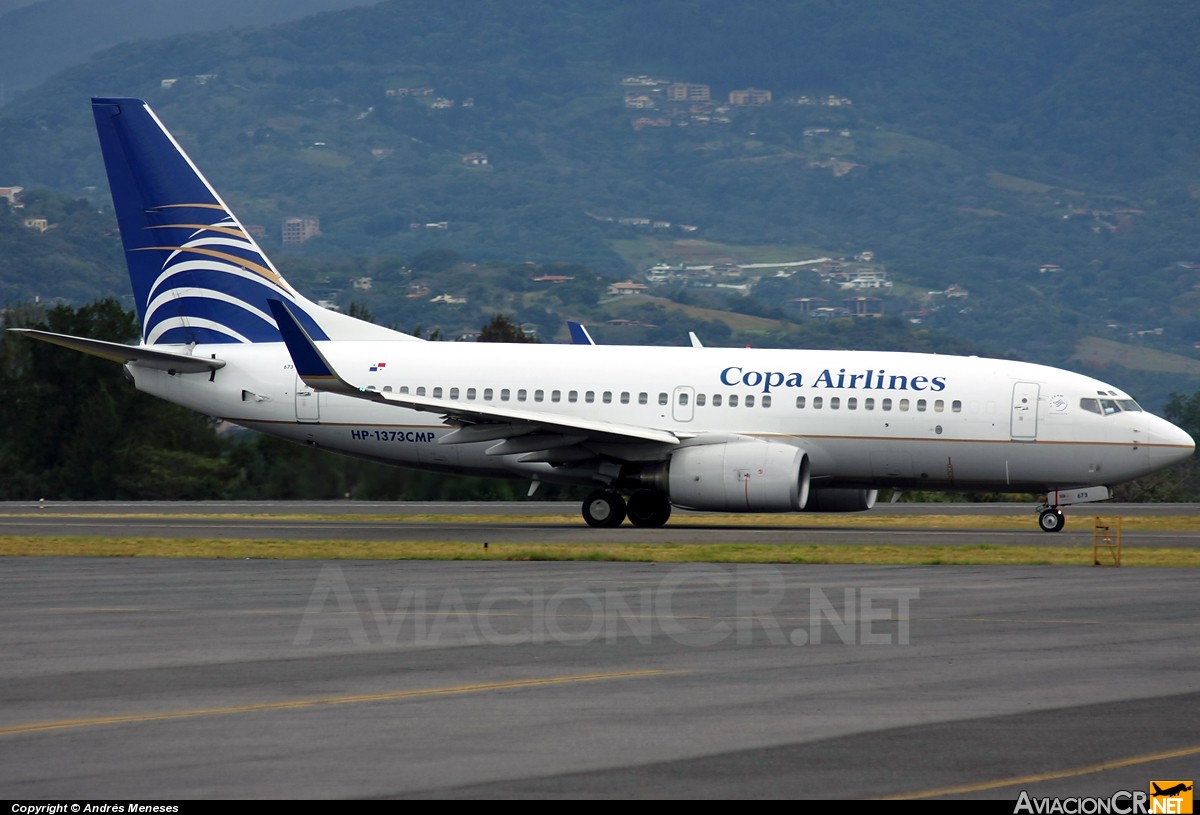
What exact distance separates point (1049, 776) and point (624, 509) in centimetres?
2419

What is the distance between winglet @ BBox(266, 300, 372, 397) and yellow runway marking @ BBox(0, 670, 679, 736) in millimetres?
18386

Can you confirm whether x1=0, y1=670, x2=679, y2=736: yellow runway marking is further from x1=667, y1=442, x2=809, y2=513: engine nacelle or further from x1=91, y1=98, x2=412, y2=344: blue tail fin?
x1=91, y1=98, x2=412, y2=344: blue tail fin

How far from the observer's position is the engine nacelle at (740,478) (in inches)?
1283

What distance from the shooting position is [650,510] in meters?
35.0

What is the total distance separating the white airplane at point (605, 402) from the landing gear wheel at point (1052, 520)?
0.27ft

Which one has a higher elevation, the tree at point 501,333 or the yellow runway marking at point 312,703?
the yellow runway marking at point 312,703

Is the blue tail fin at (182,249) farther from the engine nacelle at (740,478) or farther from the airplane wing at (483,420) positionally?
the engine nacelle at (740,478)

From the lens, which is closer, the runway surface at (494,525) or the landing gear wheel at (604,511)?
the runway surface at (494,525)

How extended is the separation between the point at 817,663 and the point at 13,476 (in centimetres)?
4160

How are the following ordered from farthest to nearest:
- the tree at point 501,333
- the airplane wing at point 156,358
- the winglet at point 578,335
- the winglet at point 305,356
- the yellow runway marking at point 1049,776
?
the tree at point 501,333 < the winglet at point 578,335 < the airplane wing at point 156,358 < the winglet at point 305,356 < the yellow runway marking at point 1049,776

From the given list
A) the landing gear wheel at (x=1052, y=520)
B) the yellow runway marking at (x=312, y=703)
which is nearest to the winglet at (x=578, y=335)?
the landing gear wheel at (x=1052, y=520)

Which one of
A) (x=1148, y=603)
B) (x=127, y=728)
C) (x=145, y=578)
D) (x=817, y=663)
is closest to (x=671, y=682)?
(x=817, y=663)

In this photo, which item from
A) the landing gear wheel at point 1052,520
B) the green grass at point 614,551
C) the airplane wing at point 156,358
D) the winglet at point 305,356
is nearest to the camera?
the green grass at point 614,551

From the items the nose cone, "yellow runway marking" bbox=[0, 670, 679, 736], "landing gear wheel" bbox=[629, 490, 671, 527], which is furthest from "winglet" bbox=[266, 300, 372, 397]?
"yellow runway marking" bbox=[0, 670, 679, 736]
